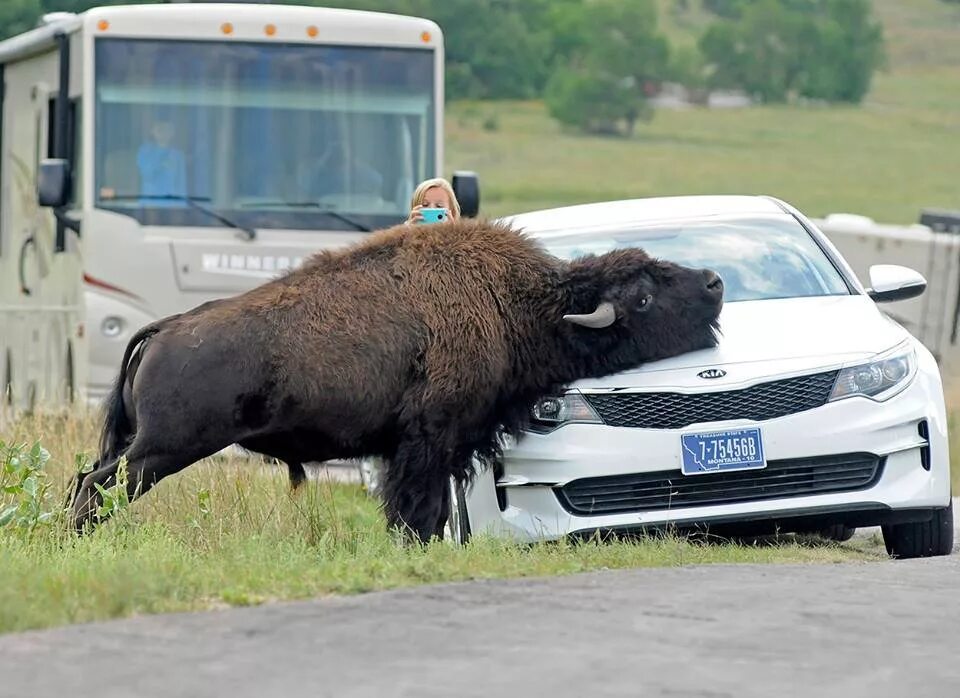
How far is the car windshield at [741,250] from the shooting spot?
10141 millimetres

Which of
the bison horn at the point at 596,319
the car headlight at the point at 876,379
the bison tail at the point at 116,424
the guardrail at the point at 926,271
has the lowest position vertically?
the guardrail at the point at 926,271

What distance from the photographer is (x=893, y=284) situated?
10164 millimetres

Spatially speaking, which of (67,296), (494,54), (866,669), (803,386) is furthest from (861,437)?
(494,54)

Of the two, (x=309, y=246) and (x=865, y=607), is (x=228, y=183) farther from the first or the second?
(x=865, y=607)

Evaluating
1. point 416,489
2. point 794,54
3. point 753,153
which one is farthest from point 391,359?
point 794,54

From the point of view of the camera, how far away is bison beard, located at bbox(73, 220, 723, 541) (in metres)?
8.77

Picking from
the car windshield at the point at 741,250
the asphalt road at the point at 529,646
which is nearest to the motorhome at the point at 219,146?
the car windshield at the point at 741,250

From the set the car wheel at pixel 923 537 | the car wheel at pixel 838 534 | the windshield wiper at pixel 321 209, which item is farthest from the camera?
the windshield wiper at pixel 321 209

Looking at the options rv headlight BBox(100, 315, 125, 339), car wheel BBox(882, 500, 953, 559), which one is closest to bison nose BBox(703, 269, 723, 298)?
car wheel BBox(882, 500, 953, 559)

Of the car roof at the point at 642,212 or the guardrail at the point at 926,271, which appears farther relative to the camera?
the guardrail at the point at 926,271

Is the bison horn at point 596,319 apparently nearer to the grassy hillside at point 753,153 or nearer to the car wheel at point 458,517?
the car wheel at point 458,517

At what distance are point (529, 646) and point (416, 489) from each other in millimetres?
2887

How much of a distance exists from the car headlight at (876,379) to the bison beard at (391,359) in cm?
70

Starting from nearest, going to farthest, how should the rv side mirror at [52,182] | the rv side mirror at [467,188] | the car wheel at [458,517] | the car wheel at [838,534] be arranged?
the car wheel at [458,517], the car wheel at [838,534], the rv side mirror at [52,182], the rv side mirror at [467,188]
